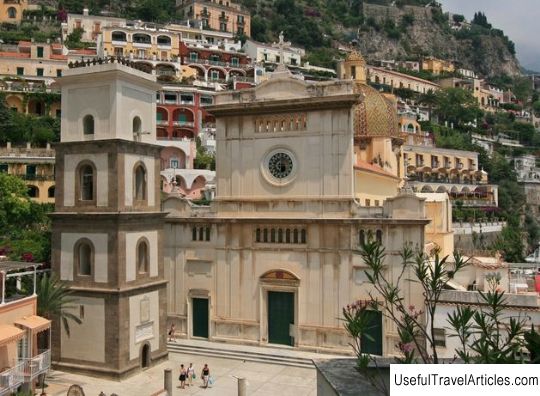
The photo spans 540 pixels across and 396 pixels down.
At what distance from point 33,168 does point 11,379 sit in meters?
36.4

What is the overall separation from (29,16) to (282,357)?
93104 mm

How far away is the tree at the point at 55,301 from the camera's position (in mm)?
24688

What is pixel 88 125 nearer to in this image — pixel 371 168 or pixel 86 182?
pixel 86 182

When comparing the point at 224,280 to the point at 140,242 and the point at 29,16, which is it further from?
the point at 29,16

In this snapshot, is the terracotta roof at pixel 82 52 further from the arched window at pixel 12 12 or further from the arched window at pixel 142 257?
the arched window at pixel 142 257

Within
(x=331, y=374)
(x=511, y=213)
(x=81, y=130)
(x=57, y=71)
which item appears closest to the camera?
Answer: (x=331, y=374)

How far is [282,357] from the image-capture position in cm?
2866

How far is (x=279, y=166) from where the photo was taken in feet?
103

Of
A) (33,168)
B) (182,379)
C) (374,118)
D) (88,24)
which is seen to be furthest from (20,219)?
(88,24)

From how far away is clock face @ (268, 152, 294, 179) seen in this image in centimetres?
3108

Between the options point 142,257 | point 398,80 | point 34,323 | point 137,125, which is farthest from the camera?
point 398,80

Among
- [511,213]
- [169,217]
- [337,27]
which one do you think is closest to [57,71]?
[169,217]

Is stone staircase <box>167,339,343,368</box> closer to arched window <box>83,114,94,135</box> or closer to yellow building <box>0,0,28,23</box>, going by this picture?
arched window <box>83,114,94,135</box>

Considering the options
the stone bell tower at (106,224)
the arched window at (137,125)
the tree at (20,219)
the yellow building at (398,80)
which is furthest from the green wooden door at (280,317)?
the yellow building at (398,80)
